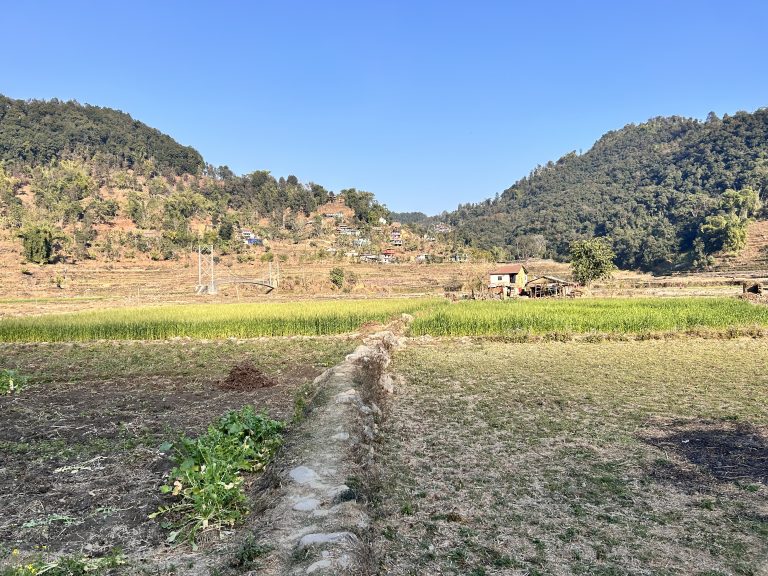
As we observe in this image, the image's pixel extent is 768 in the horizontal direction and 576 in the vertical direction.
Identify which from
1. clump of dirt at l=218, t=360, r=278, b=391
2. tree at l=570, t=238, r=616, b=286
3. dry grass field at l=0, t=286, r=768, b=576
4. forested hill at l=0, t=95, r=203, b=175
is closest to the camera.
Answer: dry grass field at l=0, t=286, r=768, b=576

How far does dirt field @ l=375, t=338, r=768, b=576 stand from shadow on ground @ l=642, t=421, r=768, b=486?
0.02m

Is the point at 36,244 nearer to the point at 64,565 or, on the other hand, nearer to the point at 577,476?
the point at 64,565

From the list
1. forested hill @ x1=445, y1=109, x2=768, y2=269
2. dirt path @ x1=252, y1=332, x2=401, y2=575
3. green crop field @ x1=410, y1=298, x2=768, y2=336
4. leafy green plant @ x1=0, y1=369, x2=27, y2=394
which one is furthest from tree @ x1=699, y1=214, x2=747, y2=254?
leafy green plant @ x1=0, y1=369, x2=27, y2=394

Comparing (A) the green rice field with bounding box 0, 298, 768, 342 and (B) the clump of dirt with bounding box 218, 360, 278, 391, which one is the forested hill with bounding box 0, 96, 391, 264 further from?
(B) the clump of dirt with bounding box 218, 360, 278, 391

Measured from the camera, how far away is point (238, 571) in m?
3.01

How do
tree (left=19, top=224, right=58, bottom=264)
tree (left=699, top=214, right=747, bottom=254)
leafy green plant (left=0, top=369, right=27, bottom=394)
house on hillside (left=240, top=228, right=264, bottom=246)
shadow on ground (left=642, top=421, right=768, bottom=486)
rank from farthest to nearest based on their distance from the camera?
1. house on hillside (left=240, top=228, right=264, bottom=246)
2. tree (left=699, top=214, right=747, bottom=254)
3. tree (left=19, top=224, right=58, bottom=264)
4. leafy green plant (left=0, top=369, right=27, bottom=394)
5. shadow on ground (left=642, top=421, right=768, bottom=486)

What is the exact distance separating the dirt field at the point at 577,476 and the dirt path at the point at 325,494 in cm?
37

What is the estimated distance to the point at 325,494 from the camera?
4043 millimetres

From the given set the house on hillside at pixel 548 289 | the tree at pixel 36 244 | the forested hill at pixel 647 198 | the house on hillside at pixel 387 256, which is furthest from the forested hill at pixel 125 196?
the house on hillside at pixel 548 289

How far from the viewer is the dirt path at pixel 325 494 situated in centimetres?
310

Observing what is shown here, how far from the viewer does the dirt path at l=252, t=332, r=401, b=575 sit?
310 cm

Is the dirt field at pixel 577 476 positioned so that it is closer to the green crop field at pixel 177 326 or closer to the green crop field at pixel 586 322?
the green crop field at pixel 586 322

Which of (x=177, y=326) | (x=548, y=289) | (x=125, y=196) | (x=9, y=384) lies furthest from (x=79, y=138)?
(x=9, y=384)

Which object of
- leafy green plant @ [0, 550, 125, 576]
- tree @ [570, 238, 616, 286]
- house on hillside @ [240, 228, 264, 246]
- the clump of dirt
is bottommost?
the clump of dirt
